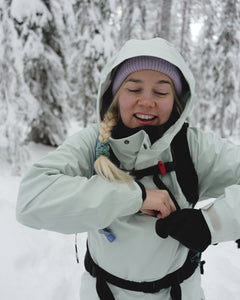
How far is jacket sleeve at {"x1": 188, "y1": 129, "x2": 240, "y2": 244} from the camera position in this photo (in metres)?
1.25

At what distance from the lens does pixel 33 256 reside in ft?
11.9

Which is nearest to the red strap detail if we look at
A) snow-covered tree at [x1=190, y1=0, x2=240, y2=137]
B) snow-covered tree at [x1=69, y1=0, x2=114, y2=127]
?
snow-covered tree at [x1=69, y1=0, x2=114, y2=127]

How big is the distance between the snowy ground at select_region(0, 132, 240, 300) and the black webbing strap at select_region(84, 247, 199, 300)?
194 cm

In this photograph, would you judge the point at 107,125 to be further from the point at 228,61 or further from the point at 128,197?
the point at 228,61

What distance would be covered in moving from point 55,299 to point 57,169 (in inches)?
100

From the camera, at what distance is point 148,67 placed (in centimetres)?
139

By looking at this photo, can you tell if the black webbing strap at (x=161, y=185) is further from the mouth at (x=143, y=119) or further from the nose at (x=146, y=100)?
the nose at (x=146, y=100)

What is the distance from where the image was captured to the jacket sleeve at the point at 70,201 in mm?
1128

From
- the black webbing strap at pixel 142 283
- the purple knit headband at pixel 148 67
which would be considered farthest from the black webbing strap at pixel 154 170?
the black webbing strap at pixel 142 283

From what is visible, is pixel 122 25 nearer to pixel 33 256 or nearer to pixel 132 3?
pixel 132 3

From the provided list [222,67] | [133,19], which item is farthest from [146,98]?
[222,67]

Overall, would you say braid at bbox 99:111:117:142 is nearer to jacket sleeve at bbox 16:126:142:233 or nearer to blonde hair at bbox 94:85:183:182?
blonde hair at bbox 94:85:183:182

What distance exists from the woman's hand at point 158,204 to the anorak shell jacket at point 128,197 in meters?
0.07

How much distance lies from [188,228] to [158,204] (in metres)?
0.21
